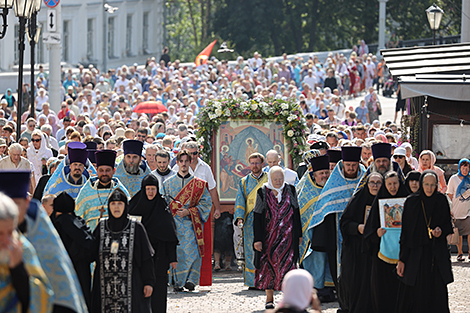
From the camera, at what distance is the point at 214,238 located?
563 inches

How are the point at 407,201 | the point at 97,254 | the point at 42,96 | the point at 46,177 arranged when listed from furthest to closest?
the point at 42,96
the point at 46,177
the point at 407,201
the point at 97,254

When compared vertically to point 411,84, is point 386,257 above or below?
below

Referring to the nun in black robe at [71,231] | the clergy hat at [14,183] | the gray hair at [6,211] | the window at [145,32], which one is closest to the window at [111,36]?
the window at [145,32]

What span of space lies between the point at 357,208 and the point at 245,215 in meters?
2.47

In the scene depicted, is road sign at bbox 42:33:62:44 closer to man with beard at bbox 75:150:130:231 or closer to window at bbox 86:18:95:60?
man with beard at bbox 75:150:130:231

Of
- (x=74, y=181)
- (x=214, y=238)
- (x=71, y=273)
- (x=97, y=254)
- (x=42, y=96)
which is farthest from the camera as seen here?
(x=42, y=96)

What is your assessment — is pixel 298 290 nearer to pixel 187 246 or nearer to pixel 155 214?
pixel 155 214

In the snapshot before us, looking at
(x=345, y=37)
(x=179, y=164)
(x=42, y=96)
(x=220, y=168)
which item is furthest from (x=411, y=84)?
(x=345, y=37)

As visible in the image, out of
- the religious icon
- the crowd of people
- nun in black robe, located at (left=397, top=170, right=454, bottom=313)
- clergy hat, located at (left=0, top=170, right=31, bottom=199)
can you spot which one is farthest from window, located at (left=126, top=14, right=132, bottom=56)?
clergy hat, located at (left=0, top=170, right=31, bottom=199)

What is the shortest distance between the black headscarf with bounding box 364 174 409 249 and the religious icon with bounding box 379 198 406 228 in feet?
0.21

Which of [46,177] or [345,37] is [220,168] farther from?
[345,37]

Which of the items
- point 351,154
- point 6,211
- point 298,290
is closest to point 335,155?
point 351,154

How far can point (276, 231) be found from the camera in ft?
36.9

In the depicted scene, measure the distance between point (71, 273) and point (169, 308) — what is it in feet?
16.4
